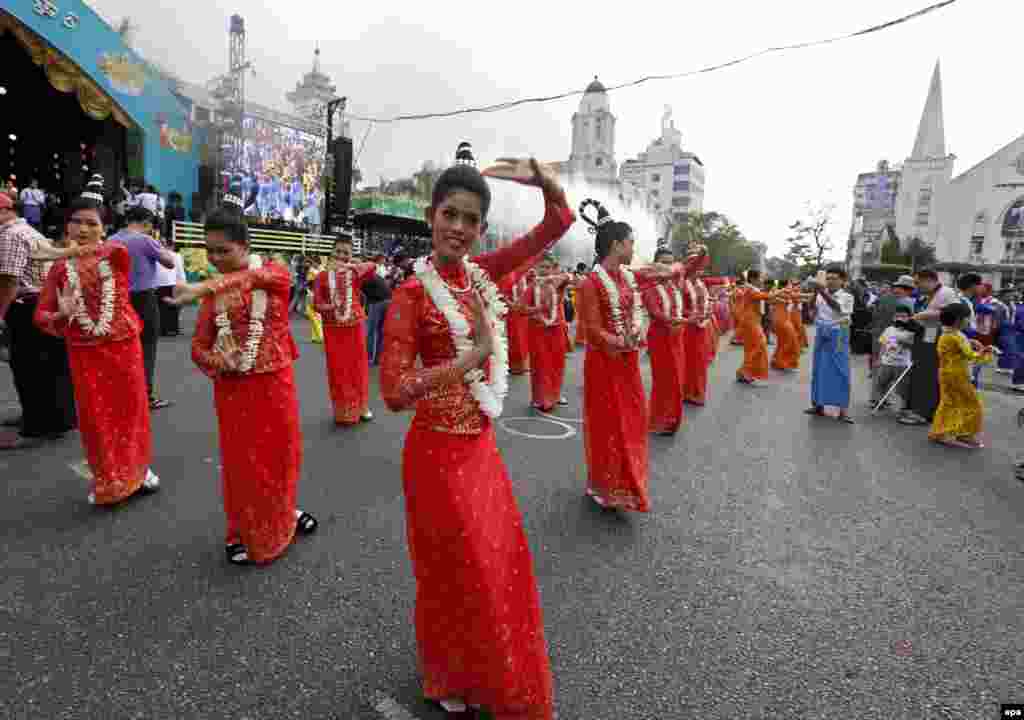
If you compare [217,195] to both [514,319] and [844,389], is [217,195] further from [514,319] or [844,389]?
[844,389]

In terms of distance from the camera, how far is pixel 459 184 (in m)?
2.01

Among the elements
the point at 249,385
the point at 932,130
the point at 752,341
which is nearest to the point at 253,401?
the point at 249,385

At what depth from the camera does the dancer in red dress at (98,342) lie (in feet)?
12.5

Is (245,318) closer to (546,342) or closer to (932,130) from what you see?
(546,342)

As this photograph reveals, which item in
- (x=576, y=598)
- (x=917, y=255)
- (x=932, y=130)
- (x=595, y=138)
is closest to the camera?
(x=576, y=598)

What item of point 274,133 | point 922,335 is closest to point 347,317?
point 922,335

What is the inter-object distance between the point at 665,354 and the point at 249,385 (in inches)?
177

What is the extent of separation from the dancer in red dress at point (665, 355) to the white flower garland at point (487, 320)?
432 cm

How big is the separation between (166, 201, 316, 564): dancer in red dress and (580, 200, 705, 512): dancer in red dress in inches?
81.8

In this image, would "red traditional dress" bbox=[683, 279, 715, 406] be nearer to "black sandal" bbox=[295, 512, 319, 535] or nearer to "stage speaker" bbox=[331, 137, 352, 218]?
"black sandal" bbox=[295, 512, 319, 535]

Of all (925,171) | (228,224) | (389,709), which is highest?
(925,171)

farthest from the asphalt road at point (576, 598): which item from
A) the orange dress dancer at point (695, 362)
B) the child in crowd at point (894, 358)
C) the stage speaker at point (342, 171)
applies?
the stage speaker at point (342, 171)

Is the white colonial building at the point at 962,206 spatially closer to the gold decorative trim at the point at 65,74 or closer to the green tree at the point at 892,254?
the green tree at the point at 892,254

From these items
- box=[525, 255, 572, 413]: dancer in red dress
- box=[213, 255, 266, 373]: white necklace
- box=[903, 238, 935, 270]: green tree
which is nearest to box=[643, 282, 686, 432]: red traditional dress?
box=[525, 255, 572, 413]: dancer in red dress
